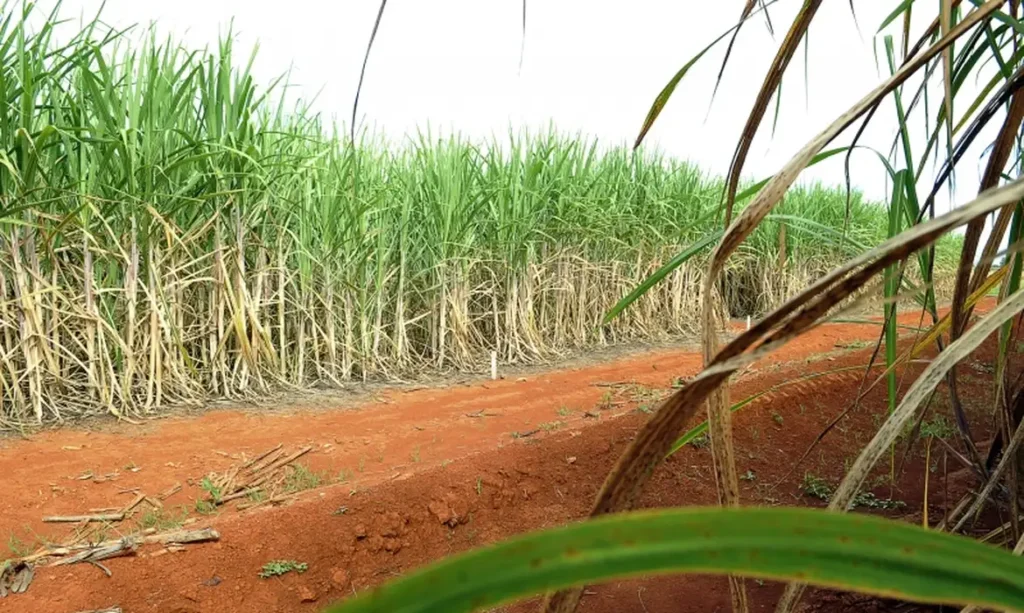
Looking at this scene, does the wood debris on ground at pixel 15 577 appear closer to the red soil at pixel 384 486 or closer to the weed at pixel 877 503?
the red soil at pixel 384 486

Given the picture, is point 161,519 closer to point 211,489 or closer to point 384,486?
point 211,489

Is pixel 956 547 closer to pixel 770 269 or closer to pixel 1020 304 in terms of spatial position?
pixel 1020 304

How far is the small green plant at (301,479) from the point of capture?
3.17m

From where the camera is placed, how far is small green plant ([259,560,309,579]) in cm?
208

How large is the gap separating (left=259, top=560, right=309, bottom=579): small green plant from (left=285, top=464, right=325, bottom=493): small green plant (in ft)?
3.37

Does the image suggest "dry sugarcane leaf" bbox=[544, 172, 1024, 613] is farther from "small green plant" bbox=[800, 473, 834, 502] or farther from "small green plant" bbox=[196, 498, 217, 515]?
"small green plant" bbox=[196, 498, 217, 515]

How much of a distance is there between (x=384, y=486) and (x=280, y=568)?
491mm

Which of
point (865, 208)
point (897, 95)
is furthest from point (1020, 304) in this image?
point (865, 208)

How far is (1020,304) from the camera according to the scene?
0.52 metres

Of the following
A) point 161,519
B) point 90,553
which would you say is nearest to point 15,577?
point 90,553

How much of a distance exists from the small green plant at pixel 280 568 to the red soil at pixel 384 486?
17 mm

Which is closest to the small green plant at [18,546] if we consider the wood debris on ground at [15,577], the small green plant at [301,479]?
the wood debris on ground at [15,577]

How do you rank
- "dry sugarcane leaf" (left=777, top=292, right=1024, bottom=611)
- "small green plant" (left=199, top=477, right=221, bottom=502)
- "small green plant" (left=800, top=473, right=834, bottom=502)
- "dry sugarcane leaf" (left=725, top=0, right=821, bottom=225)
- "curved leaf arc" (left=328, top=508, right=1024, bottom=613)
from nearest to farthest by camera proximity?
"curved leaf arc" (left=328, top=508, right=1024, bottom=613) < "dry sugarcane leaf" (left=777, top=292, right=1024, bottom=611) < "dry sugarcane leaf" (left=725, top=0, right=821, bottom=225) < "small green plant" (left=800, top=473, right=834, bottom=502) < "small green plant" (left=199, top=477, right=221, bottom=502)

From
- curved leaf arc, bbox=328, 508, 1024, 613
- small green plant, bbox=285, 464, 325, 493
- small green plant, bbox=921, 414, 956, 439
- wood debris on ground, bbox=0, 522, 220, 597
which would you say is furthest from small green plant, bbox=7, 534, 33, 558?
small green plant, bbox=921, 414, 956, 439
